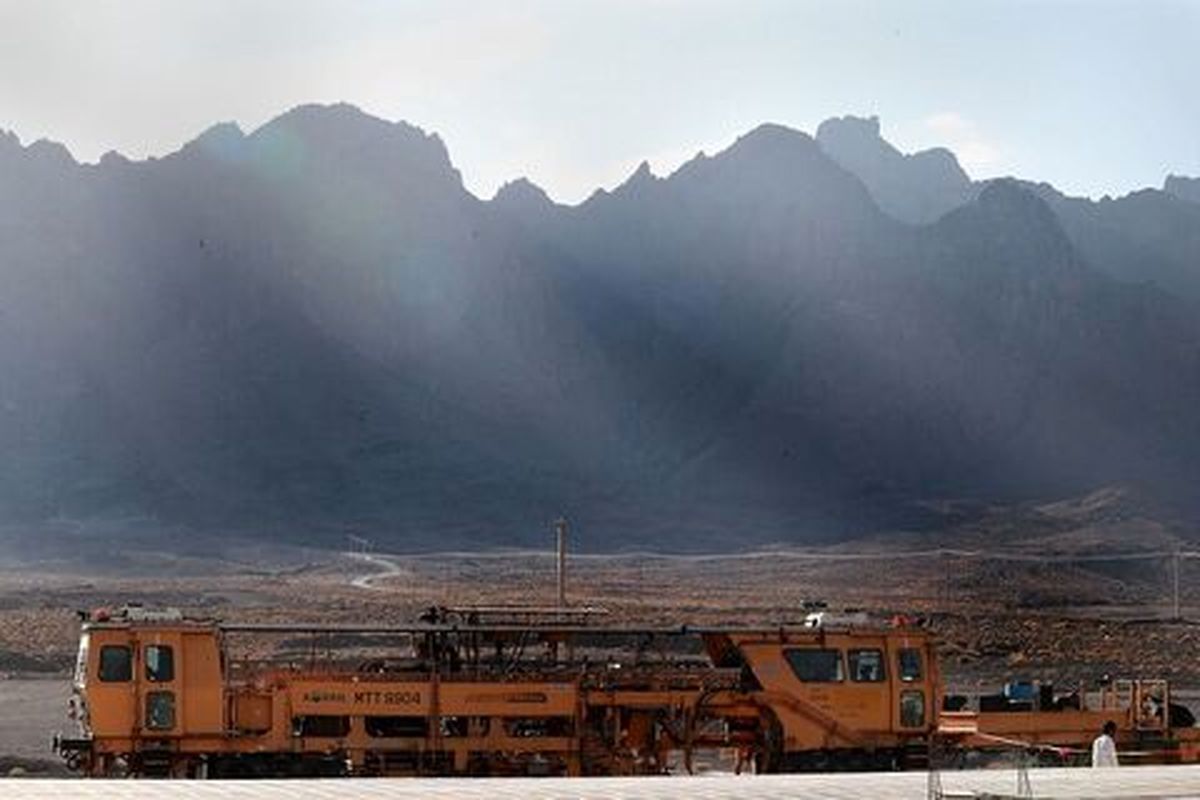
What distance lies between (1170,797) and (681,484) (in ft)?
509

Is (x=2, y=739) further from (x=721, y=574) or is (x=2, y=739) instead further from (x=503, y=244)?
(x=503, y=244)

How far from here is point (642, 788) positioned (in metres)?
17.2

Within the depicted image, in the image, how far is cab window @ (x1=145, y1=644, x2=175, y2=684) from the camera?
25.9 metres

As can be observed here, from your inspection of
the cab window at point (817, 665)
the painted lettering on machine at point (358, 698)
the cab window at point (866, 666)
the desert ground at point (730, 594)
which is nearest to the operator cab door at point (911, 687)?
the cab window at point (866, 666)

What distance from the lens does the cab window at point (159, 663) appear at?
1019 inches

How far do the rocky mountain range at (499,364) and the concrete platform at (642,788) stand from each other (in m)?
134

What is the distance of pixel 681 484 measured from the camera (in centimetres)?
17038

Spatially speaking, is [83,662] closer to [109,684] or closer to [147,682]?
[109,684]

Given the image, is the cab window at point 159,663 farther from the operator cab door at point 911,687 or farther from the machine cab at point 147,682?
the operator cab door at point 911,687

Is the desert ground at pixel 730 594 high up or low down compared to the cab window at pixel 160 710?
up

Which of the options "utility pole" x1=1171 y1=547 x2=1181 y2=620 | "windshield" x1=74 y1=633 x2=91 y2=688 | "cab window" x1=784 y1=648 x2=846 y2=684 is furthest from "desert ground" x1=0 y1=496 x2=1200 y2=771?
"cab window" x1=784 y1=648 x2=846 y2=684

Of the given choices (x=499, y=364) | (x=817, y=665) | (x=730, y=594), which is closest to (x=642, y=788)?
(x=817, y=665)

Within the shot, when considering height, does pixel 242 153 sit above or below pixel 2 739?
above

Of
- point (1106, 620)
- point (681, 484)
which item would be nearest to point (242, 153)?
point (681, 484)
